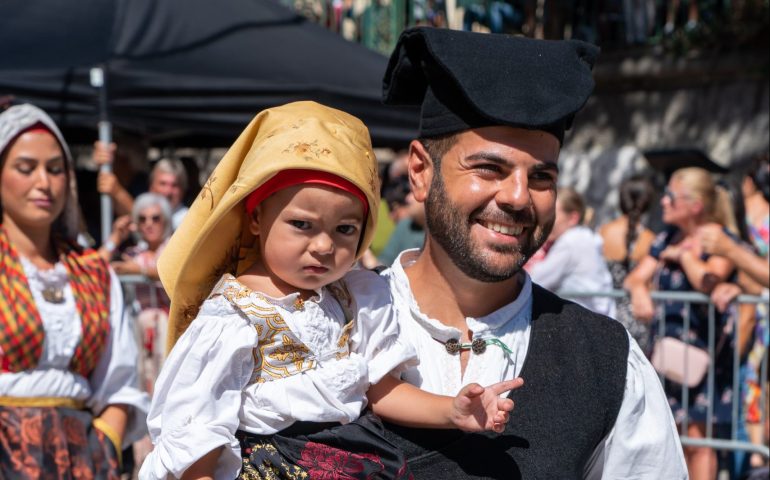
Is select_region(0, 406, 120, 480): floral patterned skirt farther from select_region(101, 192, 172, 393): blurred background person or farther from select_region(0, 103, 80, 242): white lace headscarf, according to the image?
select_region(101, 192, 172, 393): blurred background person

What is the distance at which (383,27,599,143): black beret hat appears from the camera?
2.32 metres

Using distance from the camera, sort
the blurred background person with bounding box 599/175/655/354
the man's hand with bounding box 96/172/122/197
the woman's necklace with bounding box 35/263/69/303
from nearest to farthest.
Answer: the woman's necklace with bounding box 35/263/69/303, the man's hand with bounding box 96/172/122/197, the blurred background person with bounding box 599/175/655/354

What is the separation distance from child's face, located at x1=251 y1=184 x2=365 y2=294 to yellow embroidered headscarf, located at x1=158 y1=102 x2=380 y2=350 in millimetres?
54

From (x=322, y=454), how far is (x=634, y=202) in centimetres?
486

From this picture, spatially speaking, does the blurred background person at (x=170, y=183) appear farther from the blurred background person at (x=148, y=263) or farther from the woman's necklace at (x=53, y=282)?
the woman's necklace at (x=53, y=282)

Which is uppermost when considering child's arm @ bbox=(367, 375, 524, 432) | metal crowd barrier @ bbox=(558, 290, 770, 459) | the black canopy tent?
the black canopy tent

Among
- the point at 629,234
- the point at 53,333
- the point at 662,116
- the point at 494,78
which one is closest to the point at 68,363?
the point at 53,333

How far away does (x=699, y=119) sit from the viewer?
9430 mm

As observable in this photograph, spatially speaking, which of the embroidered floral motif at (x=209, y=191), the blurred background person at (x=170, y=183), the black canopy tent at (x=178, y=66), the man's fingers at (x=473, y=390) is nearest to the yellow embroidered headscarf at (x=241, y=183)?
the embroidered floral motif at (x=209, y=191)

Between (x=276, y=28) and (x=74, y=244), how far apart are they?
3384mm

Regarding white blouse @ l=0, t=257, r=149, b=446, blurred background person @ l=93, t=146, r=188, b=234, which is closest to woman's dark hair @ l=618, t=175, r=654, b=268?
blurred background person @ l=93, t=146, r=188, b=234

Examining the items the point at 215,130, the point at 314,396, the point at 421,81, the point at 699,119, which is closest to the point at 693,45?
the point at 699,119

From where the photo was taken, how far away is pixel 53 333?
3.78 m

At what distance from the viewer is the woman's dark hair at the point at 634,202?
6676 millimetres
